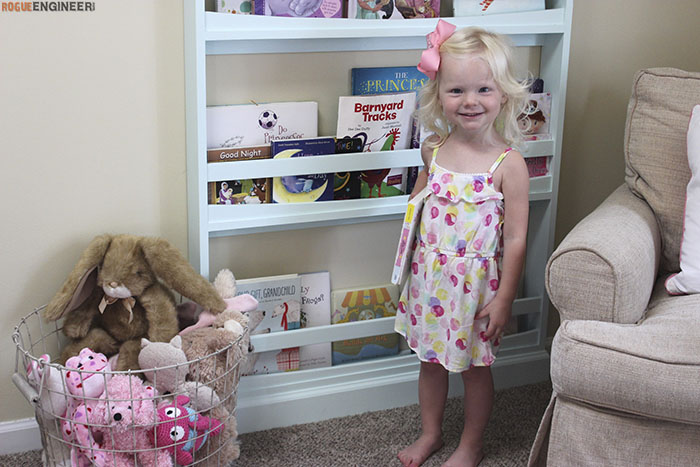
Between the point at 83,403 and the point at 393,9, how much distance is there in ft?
3.38

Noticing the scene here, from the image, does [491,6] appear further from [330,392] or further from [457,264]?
[330,392]

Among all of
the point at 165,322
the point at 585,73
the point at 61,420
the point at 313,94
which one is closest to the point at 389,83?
the point at 313,94

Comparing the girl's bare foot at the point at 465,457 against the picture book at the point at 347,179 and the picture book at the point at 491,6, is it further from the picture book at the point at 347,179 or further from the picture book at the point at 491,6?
the picture book at the point at 491,6

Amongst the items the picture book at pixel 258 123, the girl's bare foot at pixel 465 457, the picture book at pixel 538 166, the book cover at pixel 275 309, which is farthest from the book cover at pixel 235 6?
the girl's bare foot at pixel 465 457

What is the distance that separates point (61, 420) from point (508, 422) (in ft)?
3.34

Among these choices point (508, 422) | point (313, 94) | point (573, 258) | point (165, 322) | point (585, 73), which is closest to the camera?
point (573, 258)

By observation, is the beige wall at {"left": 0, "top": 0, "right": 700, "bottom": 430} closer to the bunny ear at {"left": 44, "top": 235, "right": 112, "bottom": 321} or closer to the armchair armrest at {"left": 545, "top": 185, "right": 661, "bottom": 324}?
the bunny ear at {"left": 44, "top": 235, "right": 112, "bottom": 321}


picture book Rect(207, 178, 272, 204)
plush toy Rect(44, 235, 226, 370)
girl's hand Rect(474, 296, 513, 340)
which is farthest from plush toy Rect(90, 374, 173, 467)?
girl's hand Rect(474, 296, 513, 340)

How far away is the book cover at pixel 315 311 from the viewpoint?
1.82 m

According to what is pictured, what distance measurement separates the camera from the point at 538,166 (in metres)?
1.93

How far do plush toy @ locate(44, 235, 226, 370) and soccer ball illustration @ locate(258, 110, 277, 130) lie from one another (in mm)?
335

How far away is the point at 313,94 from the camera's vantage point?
1.73m

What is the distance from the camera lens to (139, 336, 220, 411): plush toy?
1451 mm

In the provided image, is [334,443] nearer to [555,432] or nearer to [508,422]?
[508,422]
